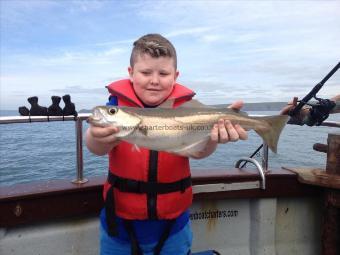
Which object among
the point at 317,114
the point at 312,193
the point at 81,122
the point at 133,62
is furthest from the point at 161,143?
the point at 312,193

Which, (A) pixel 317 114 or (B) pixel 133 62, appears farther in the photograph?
(A) pixel 317 114

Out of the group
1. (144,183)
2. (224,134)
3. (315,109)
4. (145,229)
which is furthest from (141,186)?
(315,109)

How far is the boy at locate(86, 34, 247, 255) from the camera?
2.95 metres

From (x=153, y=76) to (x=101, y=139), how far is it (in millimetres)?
753

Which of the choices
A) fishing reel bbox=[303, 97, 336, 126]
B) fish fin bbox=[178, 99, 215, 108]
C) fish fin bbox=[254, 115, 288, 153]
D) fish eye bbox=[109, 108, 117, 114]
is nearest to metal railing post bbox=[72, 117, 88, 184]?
fish eye bbox=[109, 108, 117, 114]

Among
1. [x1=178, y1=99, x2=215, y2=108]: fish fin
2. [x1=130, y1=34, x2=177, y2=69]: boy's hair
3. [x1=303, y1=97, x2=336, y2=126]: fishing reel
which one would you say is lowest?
[x1=303, y1=97, x2=336, y2=126]: fishing reel

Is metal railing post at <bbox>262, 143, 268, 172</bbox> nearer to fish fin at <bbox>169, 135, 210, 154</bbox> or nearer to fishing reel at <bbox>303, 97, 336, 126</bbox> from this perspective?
fishing reel at <bbox>303, 97, 336, 126</bbox>

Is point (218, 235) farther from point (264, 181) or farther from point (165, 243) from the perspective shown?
point (165, 243)

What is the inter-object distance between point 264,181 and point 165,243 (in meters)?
1.93

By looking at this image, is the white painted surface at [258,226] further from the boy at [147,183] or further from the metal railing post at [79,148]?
the metal railing post at [79,148]

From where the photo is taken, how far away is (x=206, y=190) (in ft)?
14.0

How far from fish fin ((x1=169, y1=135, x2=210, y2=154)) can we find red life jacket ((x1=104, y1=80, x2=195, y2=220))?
23cm

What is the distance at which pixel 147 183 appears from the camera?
300 centimetres

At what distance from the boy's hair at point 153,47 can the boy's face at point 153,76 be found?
0.12 ft
